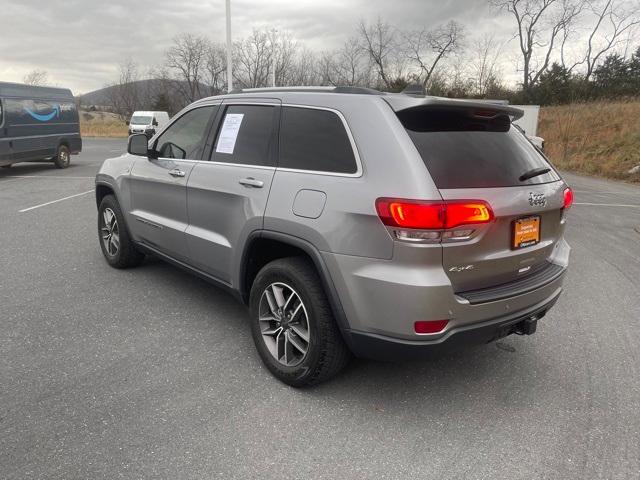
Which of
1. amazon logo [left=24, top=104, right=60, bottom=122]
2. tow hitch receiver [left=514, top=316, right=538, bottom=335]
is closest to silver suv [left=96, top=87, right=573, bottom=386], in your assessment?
tow hitch receiver [left=514, top=316, right=538, bottom=335]

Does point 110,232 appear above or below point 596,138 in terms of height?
below

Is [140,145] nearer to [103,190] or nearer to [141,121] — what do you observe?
[103,190]

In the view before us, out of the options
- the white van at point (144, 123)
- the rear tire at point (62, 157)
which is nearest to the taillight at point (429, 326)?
the rear tire at point (62, 157)

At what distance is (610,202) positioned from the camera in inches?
445

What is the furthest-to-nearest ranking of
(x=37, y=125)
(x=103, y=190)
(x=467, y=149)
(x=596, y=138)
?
(x=596, y=138), (x=37, y=125), (x=103, y=190), (x=467, y=149)

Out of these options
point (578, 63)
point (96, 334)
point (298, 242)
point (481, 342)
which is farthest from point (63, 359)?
point (578, 63)

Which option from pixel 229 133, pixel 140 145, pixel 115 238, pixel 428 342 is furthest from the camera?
pixel 115 238

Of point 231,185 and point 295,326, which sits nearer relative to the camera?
point 295,326

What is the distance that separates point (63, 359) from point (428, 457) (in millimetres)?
2411

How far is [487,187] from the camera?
2584 mm

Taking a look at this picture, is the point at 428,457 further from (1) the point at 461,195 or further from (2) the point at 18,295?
(2) the point at 18,295

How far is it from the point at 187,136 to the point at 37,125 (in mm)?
11559

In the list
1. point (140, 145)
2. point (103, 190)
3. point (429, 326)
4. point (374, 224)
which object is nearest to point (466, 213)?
point (374, 224)

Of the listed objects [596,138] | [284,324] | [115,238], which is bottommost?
[284,324]
